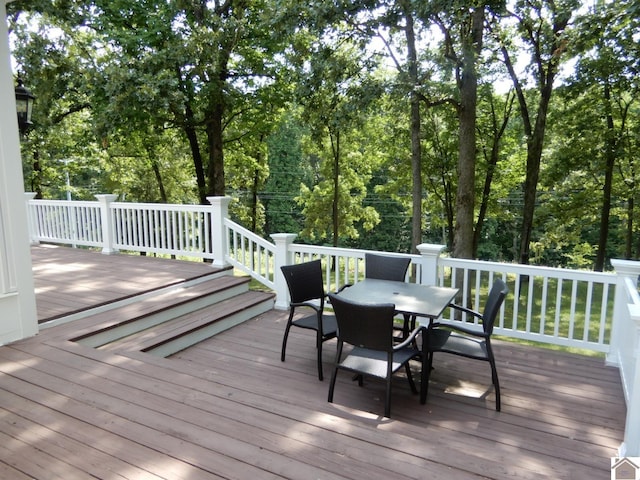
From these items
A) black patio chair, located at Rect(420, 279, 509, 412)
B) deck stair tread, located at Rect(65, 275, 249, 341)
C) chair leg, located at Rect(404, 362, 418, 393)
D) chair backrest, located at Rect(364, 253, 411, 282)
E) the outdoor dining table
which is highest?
chair backrest, located at Rect(364, 253, 411, 282)

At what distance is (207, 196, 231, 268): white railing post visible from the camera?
232 inches

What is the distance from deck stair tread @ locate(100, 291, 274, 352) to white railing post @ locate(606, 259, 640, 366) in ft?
11.8

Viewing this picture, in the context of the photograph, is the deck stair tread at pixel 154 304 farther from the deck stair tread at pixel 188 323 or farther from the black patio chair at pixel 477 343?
the black patio chair at pixel 477 343

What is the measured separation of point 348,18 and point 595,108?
7045mm

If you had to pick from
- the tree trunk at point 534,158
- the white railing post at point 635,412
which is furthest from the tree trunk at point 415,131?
the white railing post at point 635,412

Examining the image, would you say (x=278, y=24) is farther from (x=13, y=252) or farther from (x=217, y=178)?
(x=13, y=252)

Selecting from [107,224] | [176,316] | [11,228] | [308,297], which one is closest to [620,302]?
[308,297]

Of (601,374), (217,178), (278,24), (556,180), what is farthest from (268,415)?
(556,180)

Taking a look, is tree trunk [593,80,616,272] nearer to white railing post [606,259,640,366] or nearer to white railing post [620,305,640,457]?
white railing post [606,259,640,366]

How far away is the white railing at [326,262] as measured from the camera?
327 centimetres


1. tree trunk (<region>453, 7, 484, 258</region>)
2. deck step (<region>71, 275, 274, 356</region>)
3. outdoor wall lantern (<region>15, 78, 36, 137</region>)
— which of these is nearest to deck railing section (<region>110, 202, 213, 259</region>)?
deck step (<region>71, 275, 274, 356</region>)

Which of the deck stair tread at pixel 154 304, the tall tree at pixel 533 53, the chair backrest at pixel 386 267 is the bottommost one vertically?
the deck stair tread at pixel 154 304

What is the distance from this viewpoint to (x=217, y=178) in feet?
31.6

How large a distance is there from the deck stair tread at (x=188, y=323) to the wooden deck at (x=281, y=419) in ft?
0.97
